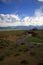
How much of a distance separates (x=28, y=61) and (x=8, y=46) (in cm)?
625

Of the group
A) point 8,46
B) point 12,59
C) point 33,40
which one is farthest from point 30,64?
point 33,40

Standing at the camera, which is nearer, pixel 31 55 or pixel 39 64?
pixel 39 64

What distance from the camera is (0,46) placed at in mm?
19391

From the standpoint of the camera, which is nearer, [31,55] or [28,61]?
[28,61]

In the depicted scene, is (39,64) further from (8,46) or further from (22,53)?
(8,46)

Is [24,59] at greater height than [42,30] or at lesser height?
lesser

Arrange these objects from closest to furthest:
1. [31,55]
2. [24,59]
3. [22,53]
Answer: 1. [24,59]
2. [31,55]
3. [22,53]

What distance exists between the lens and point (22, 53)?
55.4 ft

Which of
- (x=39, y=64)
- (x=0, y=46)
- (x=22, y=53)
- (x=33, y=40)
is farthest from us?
Answer: (x=33, y=40)

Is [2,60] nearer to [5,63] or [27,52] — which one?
[5,63]

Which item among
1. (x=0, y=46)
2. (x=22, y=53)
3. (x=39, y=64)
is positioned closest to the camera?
(x=39, y=64)

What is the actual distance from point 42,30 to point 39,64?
33.5 feet

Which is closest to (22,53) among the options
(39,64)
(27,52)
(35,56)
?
(27,52)

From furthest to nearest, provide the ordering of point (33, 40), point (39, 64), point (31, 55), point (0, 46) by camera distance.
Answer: point (33, 40)
point (0, 46)
point (31, 55)
point (39, 64)
